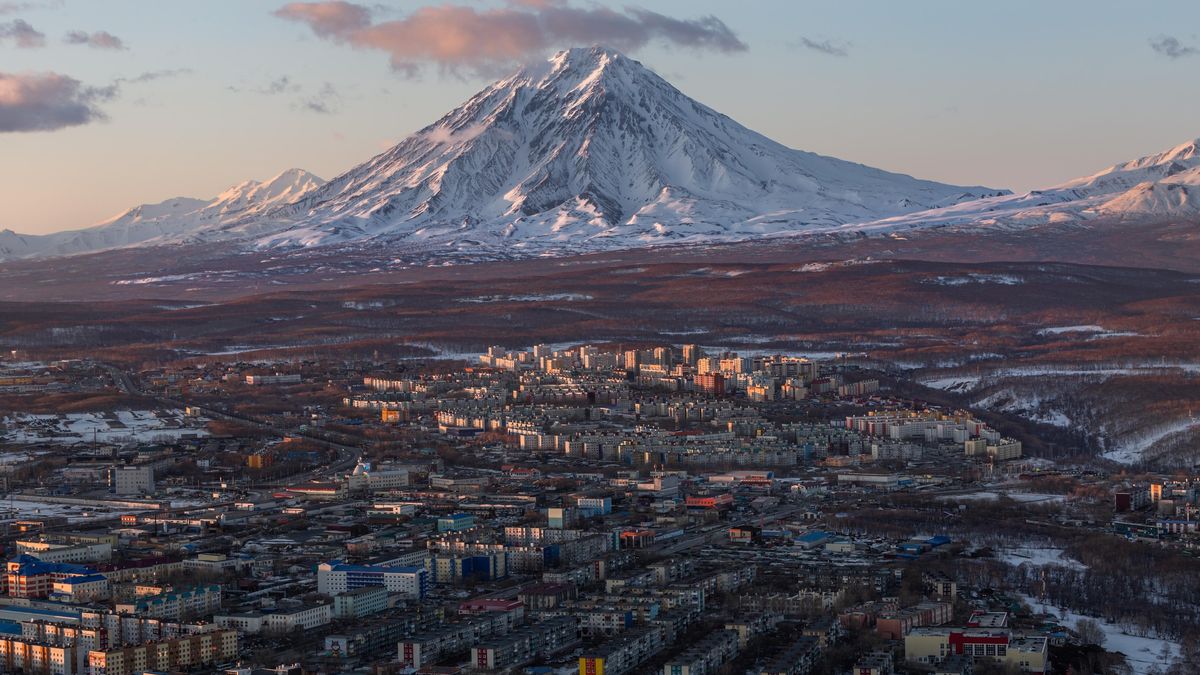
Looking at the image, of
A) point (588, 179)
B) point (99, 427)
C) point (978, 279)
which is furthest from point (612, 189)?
point (99, 427)

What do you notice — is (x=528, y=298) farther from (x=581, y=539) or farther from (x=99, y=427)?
(x=581, y=539)

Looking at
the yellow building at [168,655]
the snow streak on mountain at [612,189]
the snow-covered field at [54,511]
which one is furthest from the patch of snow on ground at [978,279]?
the yellow building at [168,655]

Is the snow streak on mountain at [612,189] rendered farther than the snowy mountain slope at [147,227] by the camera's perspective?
Answer: No

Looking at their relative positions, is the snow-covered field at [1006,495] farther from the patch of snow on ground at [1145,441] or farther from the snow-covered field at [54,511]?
the snow-covered field at [54,511]

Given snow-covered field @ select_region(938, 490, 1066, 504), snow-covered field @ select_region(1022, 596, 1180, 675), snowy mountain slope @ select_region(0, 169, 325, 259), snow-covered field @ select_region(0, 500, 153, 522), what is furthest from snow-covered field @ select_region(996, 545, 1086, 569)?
snowy mountain slope @ select_region(0, 169, 325, 259)

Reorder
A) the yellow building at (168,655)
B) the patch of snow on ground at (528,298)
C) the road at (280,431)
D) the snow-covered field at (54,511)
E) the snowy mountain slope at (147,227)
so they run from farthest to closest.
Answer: the snowy mountain slope at (147,227) < the patch of snow on ground at (528,298) < the road at (280,431) < the snow-covered field at (54,511) < the yellow building at (168,655)

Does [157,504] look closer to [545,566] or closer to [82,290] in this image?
[545,566]

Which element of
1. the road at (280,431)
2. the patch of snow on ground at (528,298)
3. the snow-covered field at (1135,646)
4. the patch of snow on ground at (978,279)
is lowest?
the snow-covered field at (1135,646)
